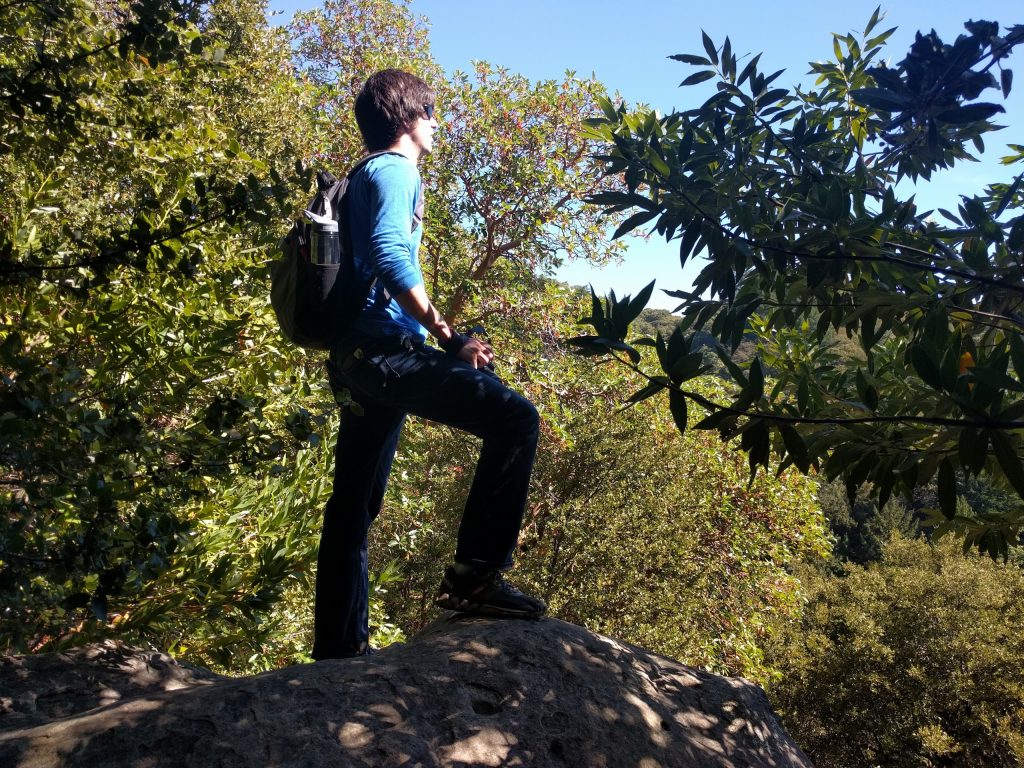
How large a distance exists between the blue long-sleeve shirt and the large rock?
115 cm

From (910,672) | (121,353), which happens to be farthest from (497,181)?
(910,672)

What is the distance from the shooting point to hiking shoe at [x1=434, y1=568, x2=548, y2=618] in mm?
2957

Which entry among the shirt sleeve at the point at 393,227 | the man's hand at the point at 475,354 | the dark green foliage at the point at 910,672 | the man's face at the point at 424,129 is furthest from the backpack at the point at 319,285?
the dark green foliage at the point at 910,672

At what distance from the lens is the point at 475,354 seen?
288cm

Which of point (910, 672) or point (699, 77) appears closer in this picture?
point (699, 77)

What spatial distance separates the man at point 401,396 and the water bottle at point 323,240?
0.13 metres

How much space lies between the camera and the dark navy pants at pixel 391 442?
280 cm

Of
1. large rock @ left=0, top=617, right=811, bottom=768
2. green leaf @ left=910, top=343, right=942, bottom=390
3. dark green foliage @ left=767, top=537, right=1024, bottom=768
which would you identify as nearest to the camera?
green leaf @ left=910, top=343, right=942, bottom=390

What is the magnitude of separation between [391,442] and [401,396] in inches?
16.0

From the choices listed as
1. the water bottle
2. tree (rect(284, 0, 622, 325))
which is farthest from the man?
tree (rect(284, 0, 622, 325))

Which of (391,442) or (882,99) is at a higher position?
(882,99)

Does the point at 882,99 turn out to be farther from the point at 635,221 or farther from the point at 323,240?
the point at 323,240

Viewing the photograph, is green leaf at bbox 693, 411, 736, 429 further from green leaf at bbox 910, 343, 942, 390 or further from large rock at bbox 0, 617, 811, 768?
large rock at bbox 0, 617, 811, 768

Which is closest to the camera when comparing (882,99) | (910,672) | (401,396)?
(401,396)
